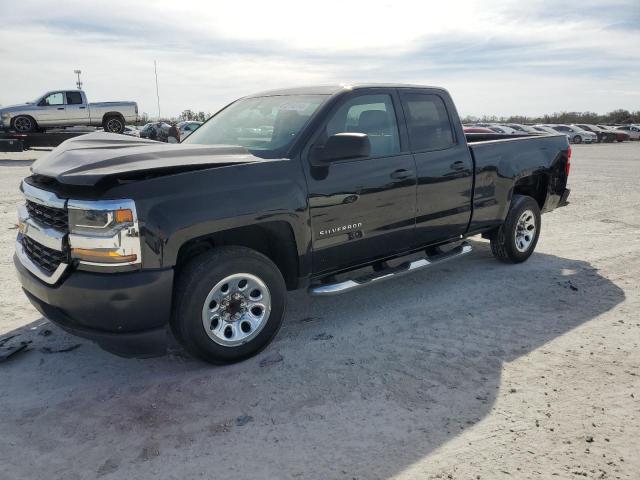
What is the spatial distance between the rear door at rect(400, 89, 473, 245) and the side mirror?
973 millimetres

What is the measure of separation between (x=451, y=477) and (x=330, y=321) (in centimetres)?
207

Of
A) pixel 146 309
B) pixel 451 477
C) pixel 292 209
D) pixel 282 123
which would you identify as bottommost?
pixel 451 477

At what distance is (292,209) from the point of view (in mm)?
3766

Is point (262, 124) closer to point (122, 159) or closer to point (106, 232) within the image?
point (122, 159)

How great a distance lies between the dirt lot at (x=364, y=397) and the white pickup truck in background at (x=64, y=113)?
18.3 meters

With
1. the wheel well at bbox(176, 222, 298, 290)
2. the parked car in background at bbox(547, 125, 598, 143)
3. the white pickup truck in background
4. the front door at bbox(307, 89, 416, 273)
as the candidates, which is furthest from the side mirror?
the parked car in background at bbox(547, 125, 598, 143)

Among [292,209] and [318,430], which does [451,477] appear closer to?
[318,430]

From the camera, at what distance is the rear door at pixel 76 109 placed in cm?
2161

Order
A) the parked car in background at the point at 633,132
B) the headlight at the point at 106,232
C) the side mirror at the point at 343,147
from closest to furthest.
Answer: the headlight at the point at 106,232, the side mirror at the point at 343,147, the parked car in background at the point at 633,132

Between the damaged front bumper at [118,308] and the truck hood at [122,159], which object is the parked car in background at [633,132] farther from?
the damaged front bumper at [118,308]

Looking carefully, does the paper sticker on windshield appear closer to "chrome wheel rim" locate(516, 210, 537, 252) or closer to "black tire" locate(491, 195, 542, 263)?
"black tire" locate(491, 195, 542, 263)

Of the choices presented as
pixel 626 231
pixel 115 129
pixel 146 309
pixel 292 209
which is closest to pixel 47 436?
pixel 146 309

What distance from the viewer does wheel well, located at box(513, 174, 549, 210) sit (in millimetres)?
6207

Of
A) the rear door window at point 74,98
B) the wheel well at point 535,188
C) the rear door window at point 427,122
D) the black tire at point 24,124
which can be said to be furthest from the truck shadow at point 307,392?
the rear door window at point 74,98
